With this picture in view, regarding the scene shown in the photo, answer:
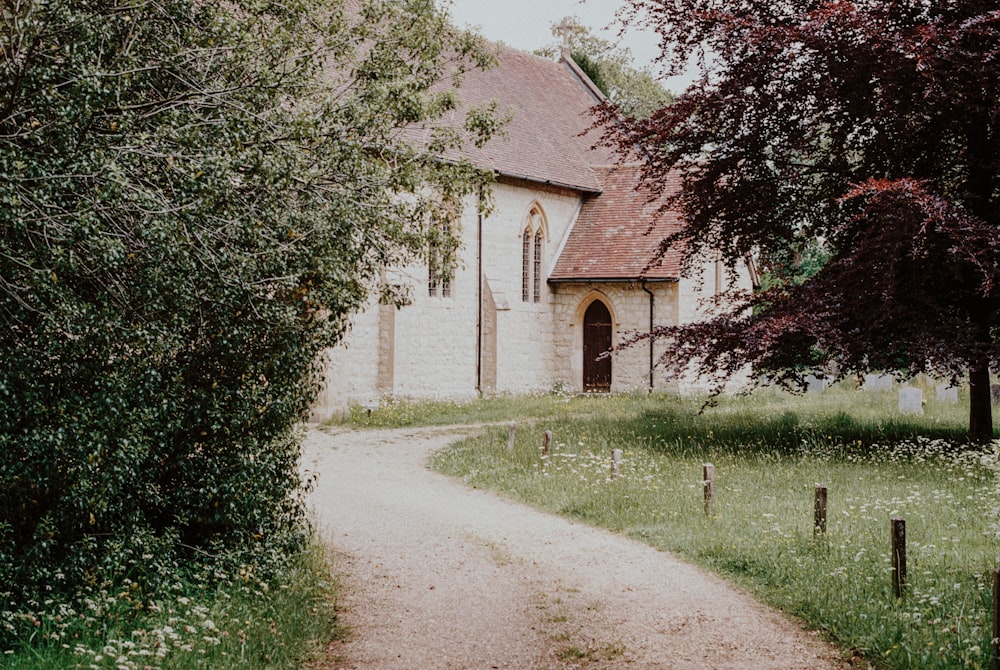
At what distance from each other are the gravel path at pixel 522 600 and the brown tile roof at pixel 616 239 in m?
17.0

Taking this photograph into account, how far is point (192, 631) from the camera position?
645 centimetres

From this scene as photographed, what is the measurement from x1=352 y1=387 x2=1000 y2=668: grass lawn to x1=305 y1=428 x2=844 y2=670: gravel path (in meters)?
0.41

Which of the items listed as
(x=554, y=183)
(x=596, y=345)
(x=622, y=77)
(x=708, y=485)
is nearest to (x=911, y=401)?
(x=596, y=345)

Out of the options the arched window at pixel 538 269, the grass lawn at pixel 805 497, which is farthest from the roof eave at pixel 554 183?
the grass lawn at pixel 805 497

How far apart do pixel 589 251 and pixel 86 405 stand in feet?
79.1

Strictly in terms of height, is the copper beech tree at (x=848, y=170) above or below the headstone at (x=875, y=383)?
above

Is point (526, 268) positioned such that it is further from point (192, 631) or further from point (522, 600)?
point (192, 631)

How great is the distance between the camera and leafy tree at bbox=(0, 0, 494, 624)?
595 cm

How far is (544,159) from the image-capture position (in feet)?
96.5

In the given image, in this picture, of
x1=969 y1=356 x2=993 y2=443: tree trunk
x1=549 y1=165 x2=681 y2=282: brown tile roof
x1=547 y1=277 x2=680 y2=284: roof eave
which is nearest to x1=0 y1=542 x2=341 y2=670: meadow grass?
x1=969 y1=356 x2=993 y2=443: tree trunk

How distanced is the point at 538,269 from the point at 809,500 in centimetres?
1886

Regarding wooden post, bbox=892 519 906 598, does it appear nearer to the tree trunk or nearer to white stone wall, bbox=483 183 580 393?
the tree trunk

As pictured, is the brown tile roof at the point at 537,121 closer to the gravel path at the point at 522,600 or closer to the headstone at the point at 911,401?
the headstone at the point at 911,401

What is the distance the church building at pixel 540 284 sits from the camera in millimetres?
25797
